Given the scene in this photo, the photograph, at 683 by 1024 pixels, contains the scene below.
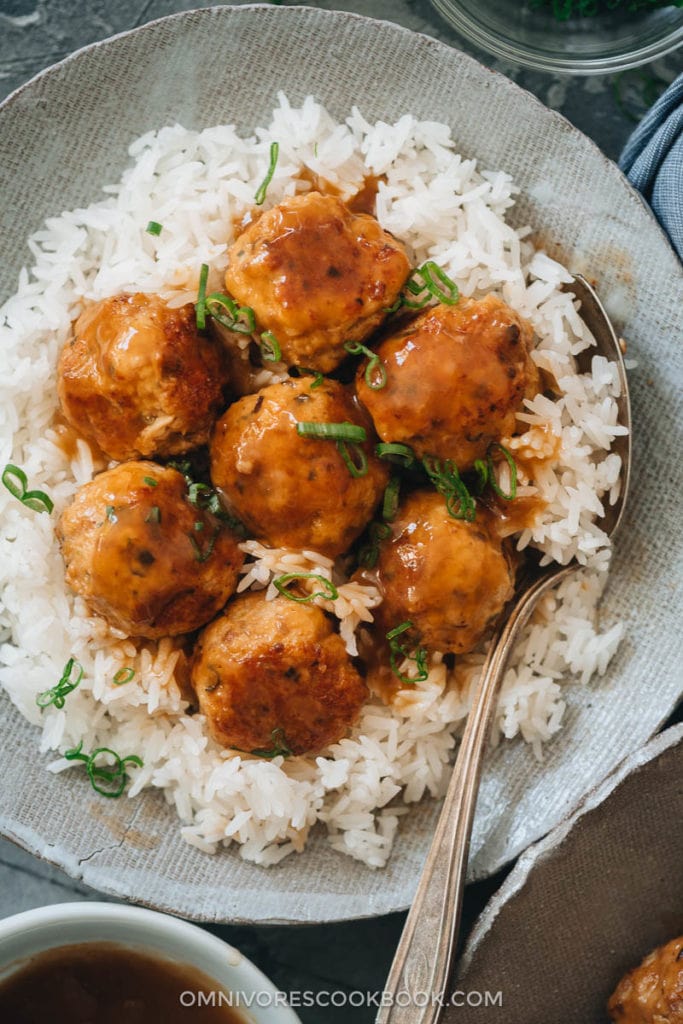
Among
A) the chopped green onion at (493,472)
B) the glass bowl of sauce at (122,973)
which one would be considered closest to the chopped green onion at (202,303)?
the chopped green onion at (493,472)

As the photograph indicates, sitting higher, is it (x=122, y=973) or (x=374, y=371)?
(x=374, y=371)

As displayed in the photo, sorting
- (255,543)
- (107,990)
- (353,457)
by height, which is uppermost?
(353,457)

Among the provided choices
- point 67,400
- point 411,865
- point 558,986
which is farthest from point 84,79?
point 558,986

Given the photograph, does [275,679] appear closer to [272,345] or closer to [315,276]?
[272,345]

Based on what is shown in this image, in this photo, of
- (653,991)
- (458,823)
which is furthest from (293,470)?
(653,991)

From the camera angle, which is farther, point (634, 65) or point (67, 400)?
point (634, 65)

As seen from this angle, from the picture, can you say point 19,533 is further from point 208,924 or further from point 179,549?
point 208,924

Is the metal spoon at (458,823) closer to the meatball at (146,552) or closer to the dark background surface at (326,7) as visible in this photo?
the dark background surface at (326,7)
